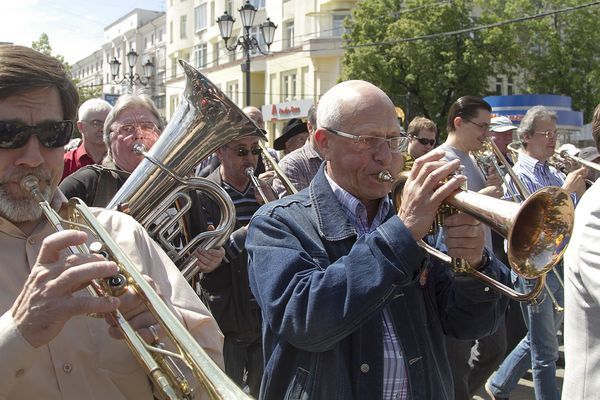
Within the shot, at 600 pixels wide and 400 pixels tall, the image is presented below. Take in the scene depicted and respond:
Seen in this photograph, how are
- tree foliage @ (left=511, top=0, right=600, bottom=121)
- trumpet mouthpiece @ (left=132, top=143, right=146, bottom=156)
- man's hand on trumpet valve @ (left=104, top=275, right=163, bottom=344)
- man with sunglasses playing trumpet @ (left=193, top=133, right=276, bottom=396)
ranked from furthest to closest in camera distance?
tree foliage @ (left=511, top=0, right=600, bottom=121) < man with sunglasses playing trumpet @ (left=193, top=133, right=276, bottom=396) < trumpet mouthpiece @ (left=132, top=143, right=146, bottom=156) < man's hand on trumpet valve @ (left=104, top=275, right=163, bottom=344)

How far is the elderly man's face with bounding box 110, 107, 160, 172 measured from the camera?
4133 millimetres

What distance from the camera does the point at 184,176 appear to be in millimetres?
3602

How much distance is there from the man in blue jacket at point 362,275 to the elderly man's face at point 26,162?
0.76 m

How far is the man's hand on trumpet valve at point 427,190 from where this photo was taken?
2178 millimetres

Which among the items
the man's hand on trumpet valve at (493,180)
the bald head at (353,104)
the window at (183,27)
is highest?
the window at (183,27)

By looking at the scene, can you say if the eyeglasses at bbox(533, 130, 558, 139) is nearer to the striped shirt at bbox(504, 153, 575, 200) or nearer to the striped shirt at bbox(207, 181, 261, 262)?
the striped shirt at bbox(504, 153, 575, 200)

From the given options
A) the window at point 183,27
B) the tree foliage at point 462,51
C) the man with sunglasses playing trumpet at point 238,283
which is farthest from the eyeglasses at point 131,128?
the window at point 183,27

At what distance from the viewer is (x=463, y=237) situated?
7.71 ft

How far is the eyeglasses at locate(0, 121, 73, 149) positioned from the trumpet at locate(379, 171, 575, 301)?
47.7 inches

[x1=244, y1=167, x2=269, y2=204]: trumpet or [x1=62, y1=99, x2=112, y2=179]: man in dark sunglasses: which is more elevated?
[x1=62, y1=99, x2=112, y2=179]: man in dark sunglasses

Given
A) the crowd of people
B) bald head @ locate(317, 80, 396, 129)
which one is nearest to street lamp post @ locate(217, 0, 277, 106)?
bald head @ locate(317, 80, 396, 129)

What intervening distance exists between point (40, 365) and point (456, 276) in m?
1.41

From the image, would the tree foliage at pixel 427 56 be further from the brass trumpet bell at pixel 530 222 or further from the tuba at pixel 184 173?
the brass trumpet bell at pixel 530 222

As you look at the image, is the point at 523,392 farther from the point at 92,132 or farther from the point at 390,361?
the point at 92,132
